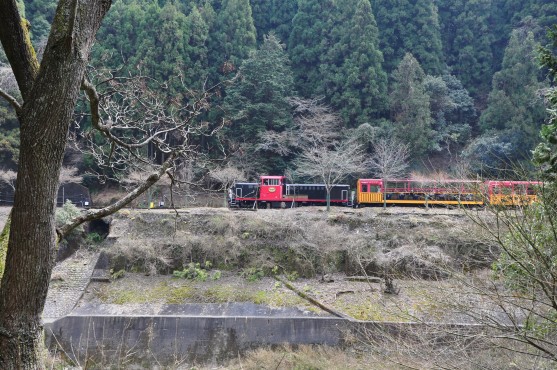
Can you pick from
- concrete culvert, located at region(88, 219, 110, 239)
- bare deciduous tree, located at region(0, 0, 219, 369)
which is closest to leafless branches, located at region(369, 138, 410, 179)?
concrete culvert, located at region(88, 219, 110, 239)

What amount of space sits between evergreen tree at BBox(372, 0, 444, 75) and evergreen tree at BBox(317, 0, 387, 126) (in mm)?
2548

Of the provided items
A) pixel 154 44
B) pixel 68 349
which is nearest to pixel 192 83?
pixel 154 44

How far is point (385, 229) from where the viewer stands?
15.6 meters

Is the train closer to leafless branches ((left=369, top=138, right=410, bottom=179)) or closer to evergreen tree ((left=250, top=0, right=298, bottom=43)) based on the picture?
leafless branches ((left=369, top=138, right=410, bottom=179))

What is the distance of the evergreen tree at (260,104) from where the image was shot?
23281mm

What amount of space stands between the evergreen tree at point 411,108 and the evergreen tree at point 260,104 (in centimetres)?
664

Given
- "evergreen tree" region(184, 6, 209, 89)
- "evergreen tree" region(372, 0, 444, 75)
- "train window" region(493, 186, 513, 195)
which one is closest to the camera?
"train window" region(493, 186, 513, 195)

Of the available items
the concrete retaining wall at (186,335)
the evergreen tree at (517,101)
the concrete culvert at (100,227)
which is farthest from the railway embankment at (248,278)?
the evergreen tree at (517,101)

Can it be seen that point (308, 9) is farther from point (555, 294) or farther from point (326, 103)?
point (555, 294)

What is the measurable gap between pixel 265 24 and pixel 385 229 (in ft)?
64.6

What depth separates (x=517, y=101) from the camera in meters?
21.8

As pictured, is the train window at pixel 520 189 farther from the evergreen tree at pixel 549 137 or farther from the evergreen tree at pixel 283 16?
the evergreen tree at pixel 283 16

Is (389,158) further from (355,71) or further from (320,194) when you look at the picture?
(355,71)

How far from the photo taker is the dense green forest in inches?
857
